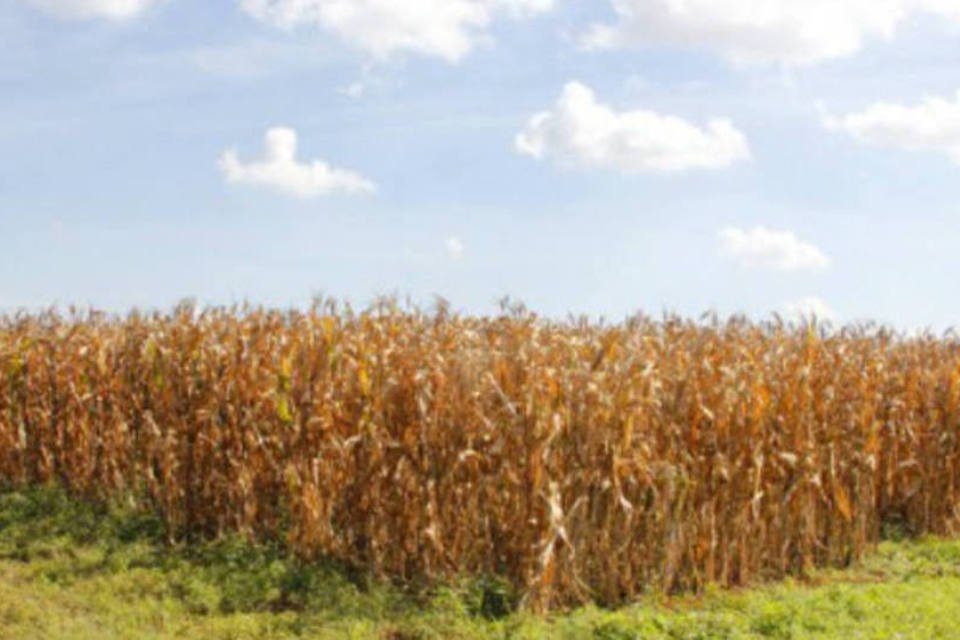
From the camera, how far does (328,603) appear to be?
11.1 m

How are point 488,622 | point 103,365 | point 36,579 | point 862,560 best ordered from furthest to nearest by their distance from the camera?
point 103,365, point 862,560, point 36,579, point 488,622

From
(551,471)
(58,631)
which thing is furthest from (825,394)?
(58,631)

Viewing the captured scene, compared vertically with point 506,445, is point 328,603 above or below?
below

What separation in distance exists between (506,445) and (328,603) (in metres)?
2.08

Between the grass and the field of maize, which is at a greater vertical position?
the field of maize

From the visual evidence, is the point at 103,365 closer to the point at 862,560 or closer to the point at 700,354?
the point at 700,354

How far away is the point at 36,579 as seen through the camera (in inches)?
502

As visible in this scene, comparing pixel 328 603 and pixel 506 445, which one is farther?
pixel 328 603

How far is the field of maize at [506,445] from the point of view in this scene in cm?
1082

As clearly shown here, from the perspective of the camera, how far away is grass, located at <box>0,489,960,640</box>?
10.4 m

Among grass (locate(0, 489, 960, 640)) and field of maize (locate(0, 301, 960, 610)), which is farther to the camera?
field of maize (locate(0, 301, 960, 610))

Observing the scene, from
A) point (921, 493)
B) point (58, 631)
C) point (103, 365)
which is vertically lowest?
point (58, 631)

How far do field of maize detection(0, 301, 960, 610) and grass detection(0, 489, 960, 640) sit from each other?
303mm

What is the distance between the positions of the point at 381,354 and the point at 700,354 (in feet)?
11.7
